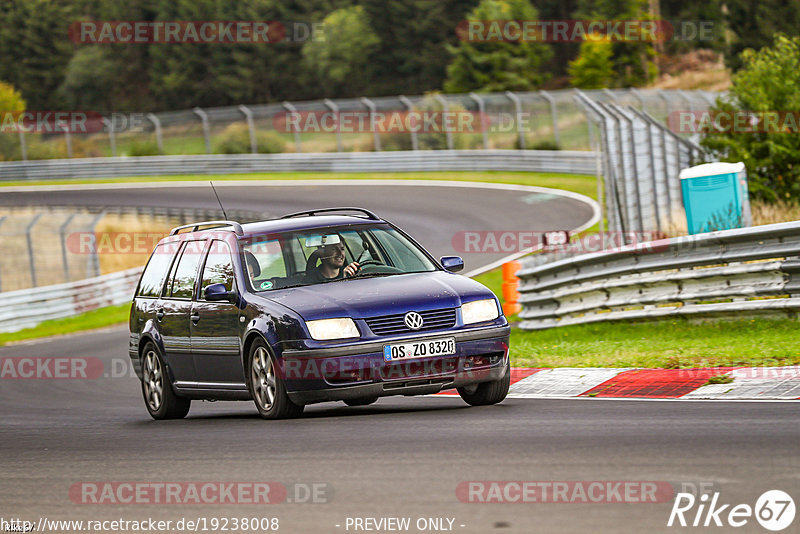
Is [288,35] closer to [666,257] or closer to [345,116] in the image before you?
[345,116]

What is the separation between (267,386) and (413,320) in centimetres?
127

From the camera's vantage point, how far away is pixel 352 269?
10.1m

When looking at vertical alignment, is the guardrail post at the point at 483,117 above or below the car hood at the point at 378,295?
above

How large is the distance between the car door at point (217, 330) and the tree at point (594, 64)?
6096 centimetres

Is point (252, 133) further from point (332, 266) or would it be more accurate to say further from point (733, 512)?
point (733, 512)

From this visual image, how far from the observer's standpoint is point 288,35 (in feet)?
319

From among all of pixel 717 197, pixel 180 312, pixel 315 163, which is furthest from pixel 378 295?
pixel 315 163

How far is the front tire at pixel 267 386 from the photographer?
927 cm

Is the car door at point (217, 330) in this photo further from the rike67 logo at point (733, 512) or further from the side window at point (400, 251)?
the rike67 logo at point (733, 512)

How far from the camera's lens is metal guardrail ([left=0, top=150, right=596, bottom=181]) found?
→ 4303 centimetres

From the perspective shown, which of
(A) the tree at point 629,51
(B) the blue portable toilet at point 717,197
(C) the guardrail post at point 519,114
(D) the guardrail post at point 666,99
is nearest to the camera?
(B) the blue portable toilet at point 717,197

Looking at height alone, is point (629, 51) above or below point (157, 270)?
above

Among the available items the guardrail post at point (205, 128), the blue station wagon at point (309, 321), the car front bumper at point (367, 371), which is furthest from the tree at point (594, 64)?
the car front bumper at point (367, 371)

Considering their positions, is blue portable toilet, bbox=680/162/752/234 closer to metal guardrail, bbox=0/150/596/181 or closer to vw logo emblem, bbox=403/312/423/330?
vw logo emblem, bbox=403/312/423/330
